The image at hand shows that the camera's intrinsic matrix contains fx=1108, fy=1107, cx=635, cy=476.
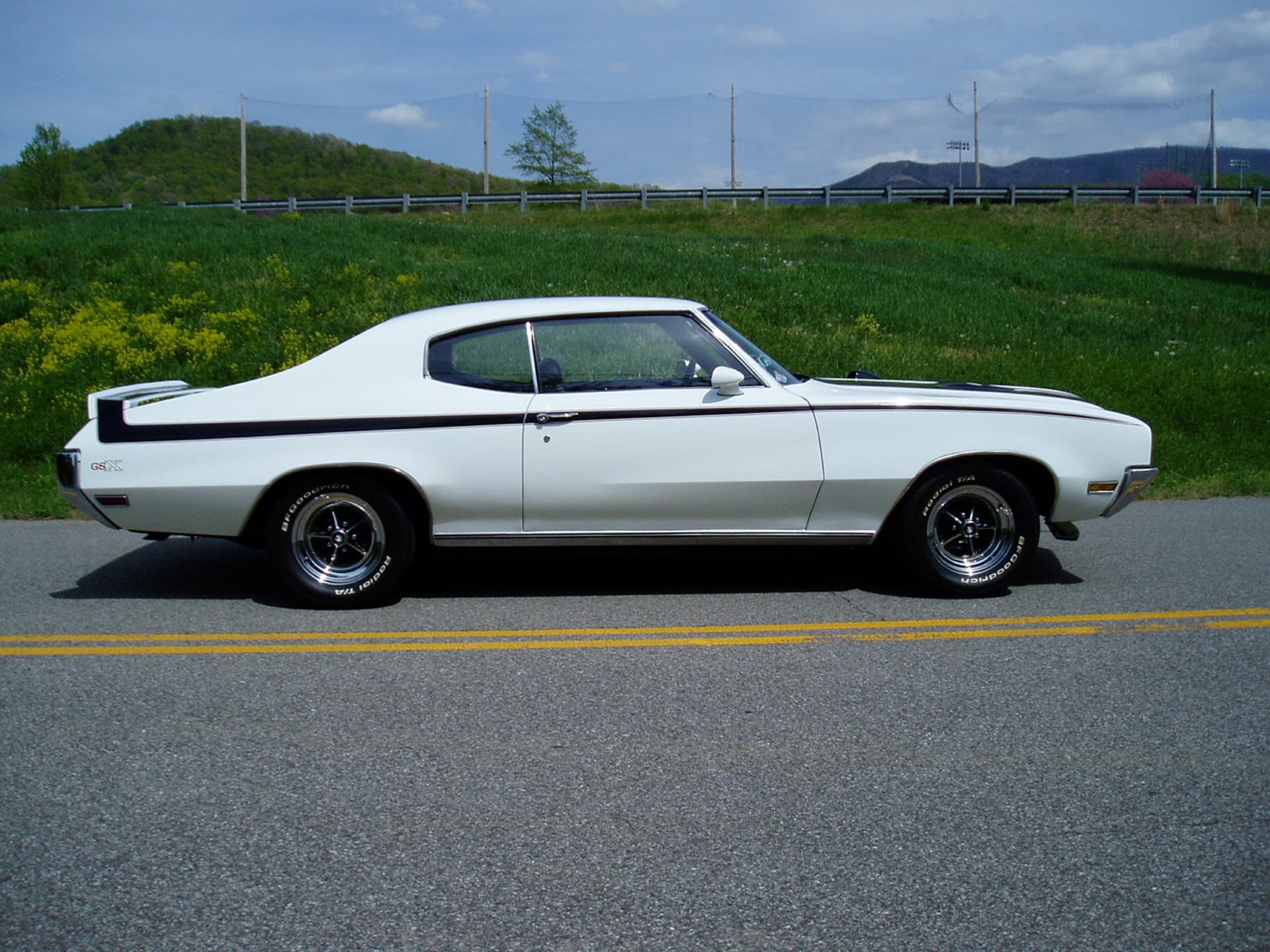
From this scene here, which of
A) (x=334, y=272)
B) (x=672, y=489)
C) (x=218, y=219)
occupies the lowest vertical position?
(x=672, y=489)

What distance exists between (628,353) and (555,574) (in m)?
1.42

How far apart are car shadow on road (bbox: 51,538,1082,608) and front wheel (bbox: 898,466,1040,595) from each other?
20 cm

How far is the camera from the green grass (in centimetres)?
1187

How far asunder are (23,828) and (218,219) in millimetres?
22585

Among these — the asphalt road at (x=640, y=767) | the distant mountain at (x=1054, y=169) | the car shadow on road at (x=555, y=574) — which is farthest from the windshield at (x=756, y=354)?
the distant mountain at (x=1054, y=169)

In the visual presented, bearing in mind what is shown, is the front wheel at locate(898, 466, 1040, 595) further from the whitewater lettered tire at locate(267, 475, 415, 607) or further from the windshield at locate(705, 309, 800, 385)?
the whitewater lettered tire at locate(267, 475, 415, 607)

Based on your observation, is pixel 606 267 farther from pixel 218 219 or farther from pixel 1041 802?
pixel 1041 802

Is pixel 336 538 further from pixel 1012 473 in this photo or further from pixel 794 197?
pixel 794 197

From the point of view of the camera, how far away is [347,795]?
3.48 metres

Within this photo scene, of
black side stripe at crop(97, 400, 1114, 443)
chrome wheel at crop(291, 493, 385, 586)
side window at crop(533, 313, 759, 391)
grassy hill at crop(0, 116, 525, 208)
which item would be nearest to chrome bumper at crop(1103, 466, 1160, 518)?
side window at crop(533, 313, 759, 391)

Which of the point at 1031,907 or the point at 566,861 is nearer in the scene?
the point at 1031,907

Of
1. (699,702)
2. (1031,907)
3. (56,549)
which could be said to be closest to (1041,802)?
(1031,907)

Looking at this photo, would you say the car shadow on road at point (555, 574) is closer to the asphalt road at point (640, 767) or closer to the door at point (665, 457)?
the asphalt road at point (640, 767)

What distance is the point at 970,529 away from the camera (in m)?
5.89
